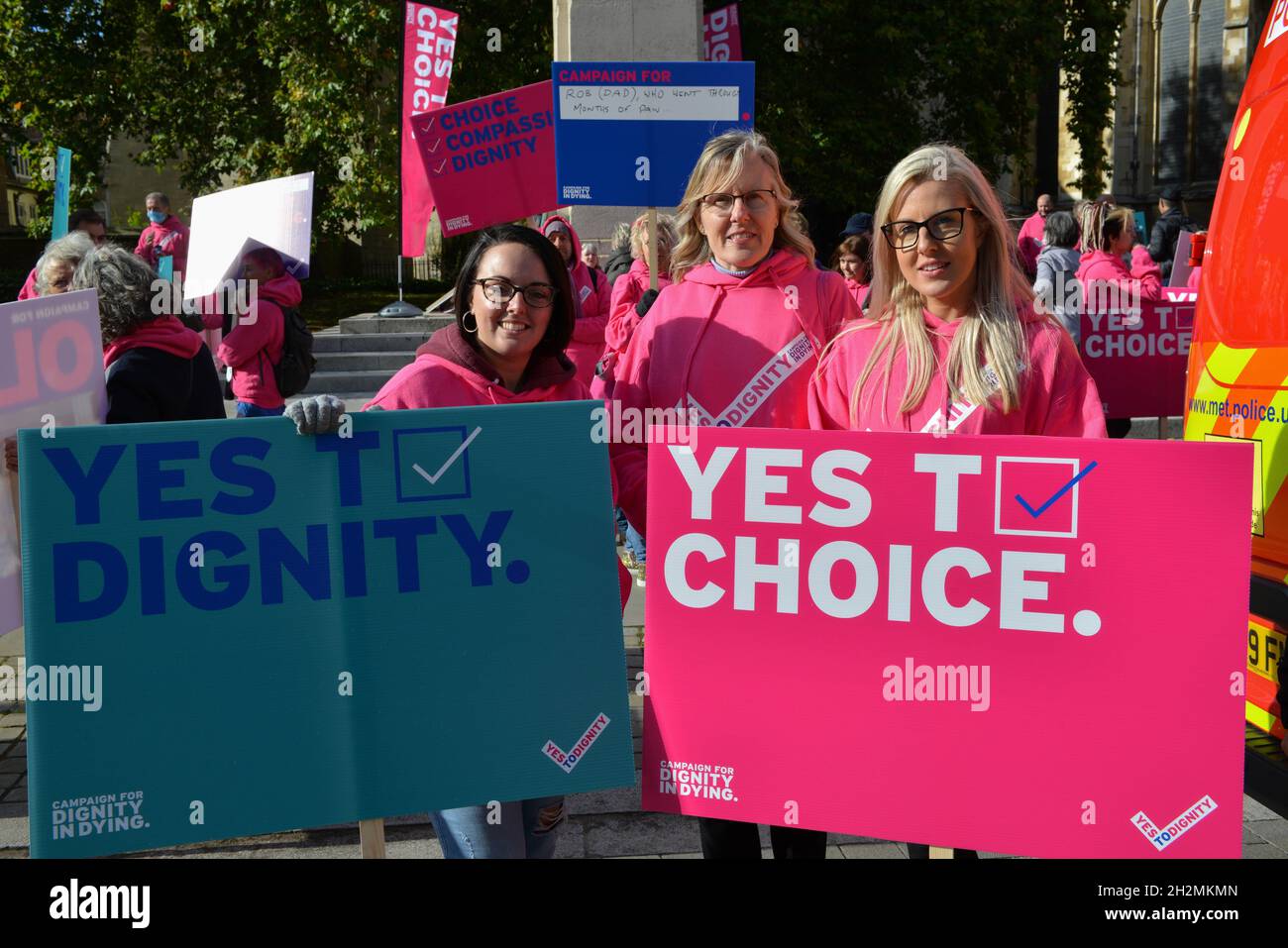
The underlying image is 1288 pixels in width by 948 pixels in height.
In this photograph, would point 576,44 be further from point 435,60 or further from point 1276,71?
point 1276,71

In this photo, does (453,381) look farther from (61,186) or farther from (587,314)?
(61,186)

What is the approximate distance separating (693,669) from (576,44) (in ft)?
35.4

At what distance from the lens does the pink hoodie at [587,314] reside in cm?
852

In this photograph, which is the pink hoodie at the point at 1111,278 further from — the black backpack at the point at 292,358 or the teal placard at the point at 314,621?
the teal placard at the point at 314,621

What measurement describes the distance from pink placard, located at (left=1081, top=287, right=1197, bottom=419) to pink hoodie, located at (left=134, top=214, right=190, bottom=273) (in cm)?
1003

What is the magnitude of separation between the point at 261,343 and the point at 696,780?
512 cm

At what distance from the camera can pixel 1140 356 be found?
9.07 metres

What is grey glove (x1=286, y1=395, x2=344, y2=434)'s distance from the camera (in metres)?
2.70

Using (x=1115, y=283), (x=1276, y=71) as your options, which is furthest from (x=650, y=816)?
(x=1115, y=283)

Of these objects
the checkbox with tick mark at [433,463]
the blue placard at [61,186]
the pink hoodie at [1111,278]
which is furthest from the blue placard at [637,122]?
the blue placard at [61,186]

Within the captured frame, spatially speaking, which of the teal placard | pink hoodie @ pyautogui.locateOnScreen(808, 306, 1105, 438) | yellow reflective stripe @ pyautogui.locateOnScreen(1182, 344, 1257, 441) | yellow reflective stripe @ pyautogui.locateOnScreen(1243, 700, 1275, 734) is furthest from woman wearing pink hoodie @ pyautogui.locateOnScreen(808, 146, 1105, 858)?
yellow reflective stripe @ pyautogui.locateOnScreen(1243, 700, 1275, 734)

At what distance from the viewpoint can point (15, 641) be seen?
6566mm

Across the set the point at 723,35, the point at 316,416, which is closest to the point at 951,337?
the point at 316,416

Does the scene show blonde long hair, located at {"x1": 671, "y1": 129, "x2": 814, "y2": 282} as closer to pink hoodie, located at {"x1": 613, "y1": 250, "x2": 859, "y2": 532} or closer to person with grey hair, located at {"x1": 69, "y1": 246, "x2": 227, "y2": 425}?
pink hoodie, located at {"x1": 613, "y1": 250, "x2": 859, "y2": 532}
